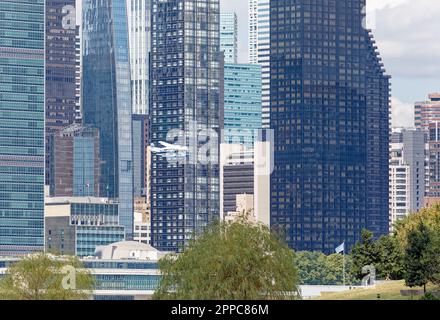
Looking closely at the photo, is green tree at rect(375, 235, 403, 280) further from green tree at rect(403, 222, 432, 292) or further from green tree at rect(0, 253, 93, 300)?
green tree at rect(0, 253, 93, 300)

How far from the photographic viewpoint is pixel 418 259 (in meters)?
110

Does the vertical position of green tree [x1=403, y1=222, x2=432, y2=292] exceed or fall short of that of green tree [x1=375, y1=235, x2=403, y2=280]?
it exceeds it

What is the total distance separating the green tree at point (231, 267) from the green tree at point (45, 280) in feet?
17.4

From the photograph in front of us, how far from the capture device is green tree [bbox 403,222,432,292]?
10750cm

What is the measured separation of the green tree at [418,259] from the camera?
108 metres

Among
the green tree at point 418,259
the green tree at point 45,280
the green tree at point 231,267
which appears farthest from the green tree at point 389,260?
the green tree at point 231,267

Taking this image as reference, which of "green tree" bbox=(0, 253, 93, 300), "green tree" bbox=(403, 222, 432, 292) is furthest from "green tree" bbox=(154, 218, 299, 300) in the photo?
"green tree" bbox=(403, 222, 432, 292)

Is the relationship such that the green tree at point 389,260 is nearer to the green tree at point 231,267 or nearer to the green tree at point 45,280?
the green tree at point 45,280

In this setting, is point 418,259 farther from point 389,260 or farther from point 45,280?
point 45,280

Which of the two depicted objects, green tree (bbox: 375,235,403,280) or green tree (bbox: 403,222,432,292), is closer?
green tree (bbox: 403,222,432,292)

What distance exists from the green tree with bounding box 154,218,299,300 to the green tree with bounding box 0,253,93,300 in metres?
5.32
